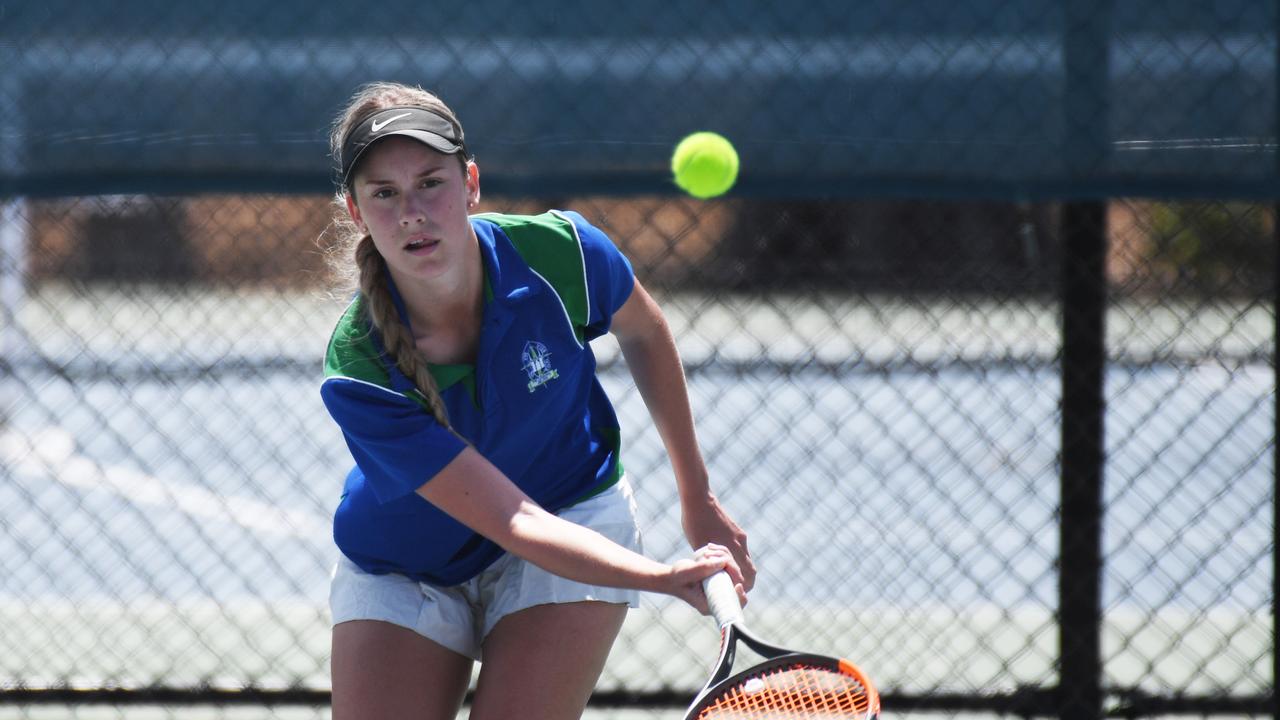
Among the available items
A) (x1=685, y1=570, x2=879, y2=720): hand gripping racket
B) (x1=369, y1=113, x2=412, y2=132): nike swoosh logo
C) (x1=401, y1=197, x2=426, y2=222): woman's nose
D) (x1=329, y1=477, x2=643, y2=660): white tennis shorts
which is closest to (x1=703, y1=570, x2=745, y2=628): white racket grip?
(x1=685, y1=570, x2=879, y2=720): hand gripping racket

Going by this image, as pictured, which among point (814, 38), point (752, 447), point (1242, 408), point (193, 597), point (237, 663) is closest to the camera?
point (814, 38)

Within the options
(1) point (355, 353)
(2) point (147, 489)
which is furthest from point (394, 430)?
(2) point (147, 489)

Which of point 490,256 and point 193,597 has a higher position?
point 490,256

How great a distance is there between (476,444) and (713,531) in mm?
423

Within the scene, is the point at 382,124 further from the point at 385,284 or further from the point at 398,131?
the point at 385,284

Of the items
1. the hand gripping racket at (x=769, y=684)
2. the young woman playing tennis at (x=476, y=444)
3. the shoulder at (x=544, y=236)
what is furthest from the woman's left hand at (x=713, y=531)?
the shoulder at (x=544, y=236)

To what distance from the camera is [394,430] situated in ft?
6.26

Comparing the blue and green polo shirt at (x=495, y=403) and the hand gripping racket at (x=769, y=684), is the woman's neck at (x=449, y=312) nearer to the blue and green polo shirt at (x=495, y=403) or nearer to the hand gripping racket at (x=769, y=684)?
the blue and green polo shirt at (x=495, y=403)

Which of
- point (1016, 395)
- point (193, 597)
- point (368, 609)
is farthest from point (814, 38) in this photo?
point (1016, 395)

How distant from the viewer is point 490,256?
6.83 ft

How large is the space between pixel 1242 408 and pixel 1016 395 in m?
1.51

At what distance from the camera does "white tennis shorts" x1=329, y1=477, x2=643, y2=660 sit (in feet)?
6.93

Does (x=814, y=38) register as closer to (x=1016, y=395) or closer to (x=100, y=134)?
(x=100, y=134)

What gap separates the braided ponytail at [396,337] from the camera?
194 cm
